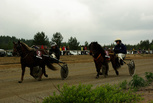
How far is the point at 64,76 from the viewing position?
10.3 metres

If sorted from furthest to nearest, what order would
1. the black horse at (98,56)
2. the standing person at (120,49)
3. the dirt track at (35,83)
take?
1. the standing person at (120,49)
2. the black horse at (98,56)
3. the dirt track at (35,83)

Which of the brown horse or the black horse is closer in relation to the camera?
the brown horse

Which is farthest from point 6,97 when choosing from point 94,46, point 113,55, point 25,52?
point 113,55

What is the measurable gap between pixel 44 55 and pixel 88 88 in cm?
604

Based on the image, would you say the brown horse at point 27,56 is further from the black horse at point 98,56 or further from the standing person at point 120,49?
the standing person at point 120,49

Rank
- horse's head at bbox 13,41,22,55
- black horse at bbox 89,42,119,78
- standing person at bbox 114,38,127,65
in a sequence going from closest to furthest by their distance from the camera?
horse's head at bbox 13,41,22,55, black horse at bbox 89,42,119,78, standing person at bbox 114,38,127,65

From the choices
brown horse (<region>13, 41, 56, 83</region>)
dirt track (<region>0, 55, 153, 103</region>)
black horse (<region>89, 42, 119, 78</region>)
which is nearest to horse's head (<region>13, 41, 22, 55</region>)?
brown horse (<region>13, 41, 56, 83</region>)

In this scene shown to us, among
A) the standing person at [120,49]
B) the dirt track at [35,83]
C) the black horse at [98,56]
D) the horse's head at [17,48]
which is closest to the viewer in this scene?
the dirt track at [35,83]

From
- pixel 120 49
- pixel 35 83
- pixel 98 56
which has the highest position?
pixel 120 49

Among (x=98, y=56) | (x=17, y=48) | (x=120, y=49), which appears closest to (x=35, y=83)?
(x=17, y=48)

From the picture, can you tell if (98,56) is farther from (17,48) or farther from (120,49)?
(17,48)

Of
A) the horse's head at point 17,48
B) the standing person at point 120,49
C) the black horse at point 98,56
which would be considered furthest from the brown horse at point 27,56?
the standing person at point 120,49

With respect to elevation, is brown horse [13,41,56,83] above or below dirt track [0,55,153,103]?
above

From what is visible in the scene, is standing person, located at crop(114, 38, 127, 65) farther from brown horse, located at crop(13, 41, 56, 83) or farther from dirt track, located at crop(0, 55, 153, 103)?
brown horse, located at crop(13, 41, 56, 83)
